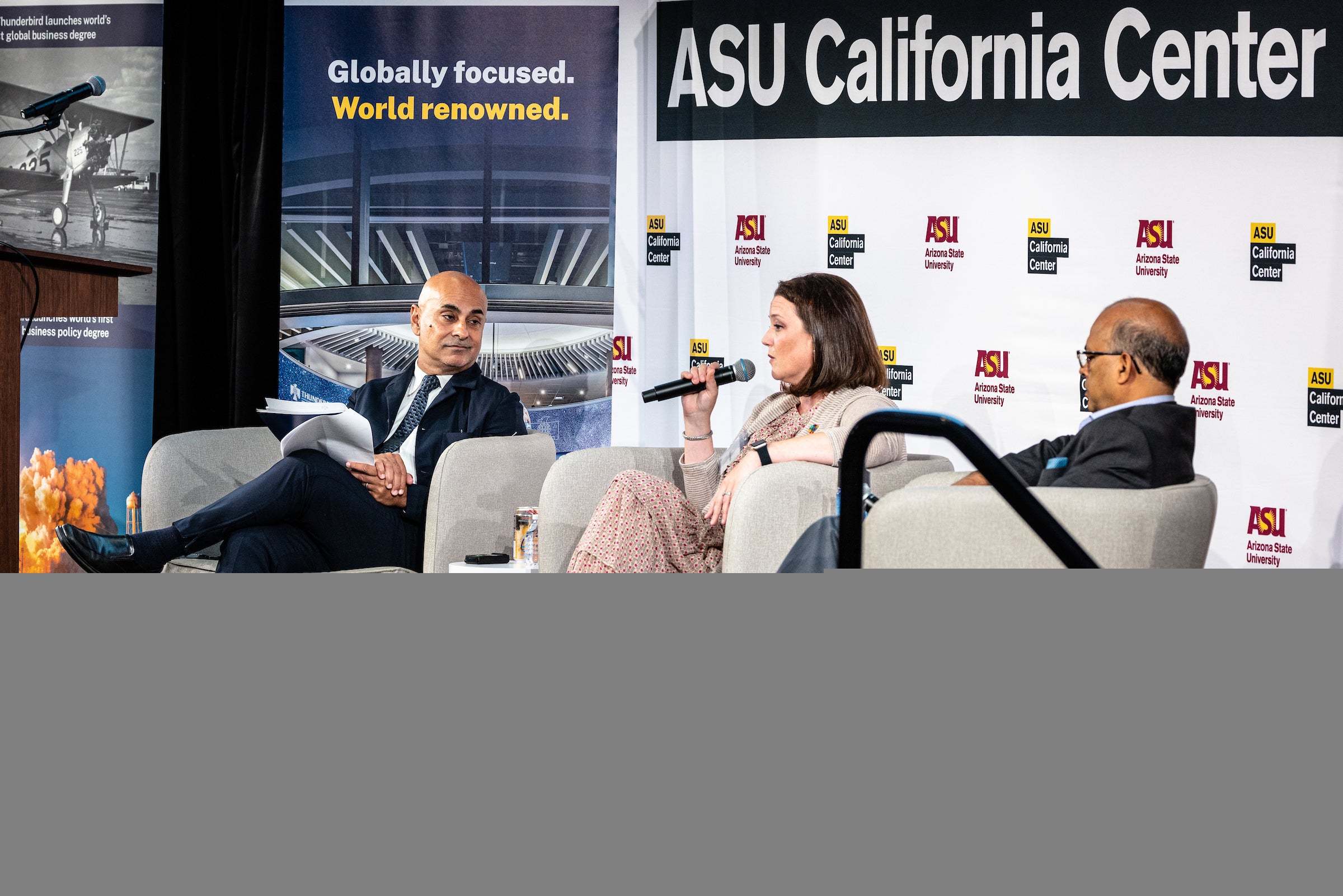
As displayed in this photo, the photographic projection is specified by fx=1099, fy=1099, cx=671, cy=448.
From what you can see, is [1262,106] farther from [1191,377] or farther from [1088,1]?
[1191,377]

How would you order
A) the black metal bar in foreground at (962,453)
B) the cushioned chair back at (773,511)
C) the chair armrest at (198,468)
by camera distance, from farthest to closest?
1. the chair armrest at (198,468)
2. the cushioned chair back at (773,511)
3. the black metal bar in foreground at (962,453)

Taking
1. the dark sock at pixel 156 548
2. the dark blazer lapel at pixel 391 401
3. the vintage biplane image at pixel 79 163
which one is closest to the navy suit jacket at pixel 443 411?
the dark blazer lapel at pixel 391 401

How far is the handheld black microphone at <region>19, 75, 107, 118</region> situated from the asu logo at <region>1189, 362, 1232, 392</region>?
3.83 metres

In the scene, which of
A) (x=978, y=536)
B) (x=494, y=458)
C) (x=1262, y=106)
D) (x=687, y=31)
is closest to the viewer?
(x=978, y=536)

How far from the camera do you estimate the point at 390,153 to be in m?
4.55

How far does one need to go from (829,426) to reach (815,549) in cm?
112

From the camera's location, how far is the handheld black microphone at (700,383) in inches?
119

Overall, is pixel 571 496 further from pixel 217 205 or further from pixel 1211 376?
pixel 1211 376

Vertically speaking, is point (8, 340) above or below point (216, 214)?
below

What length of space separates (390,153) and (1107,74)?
287cm

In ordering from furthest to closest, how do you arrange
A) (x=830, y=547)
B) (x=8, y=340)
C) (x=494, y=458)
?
(x=494, y=458)
(x=8, y=340)
(x=830, y=547)

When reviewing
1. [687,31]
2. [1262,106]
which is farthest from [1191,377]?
[687,31]

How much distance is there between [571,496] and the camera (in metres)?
3.19

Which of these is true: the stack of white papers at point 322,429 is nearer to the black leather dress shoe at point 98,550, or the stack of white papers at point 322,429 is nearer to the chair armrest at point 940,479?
the black leather dress shoe at point 98,550
